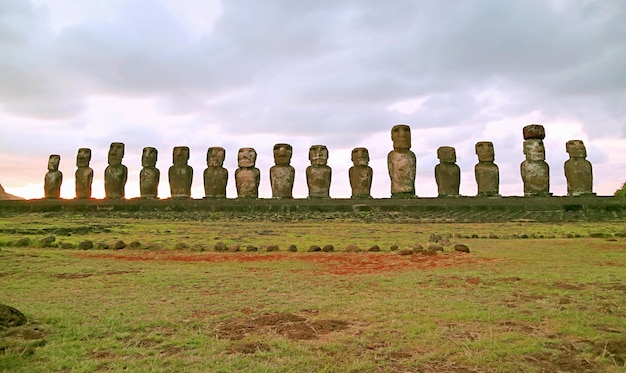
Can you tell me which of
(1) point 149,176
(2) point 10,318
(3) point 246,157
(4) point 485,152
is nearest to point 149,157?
(1) point 149,176

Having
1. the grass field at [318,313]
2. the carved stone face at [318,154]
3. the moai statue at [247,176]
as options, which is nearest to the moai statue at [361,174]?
the carved stone face at [318,154]

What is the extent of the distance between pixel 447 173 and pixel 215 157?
968 centimetres

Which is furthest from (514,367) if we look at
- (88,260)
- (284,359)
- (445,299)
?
(88,260)

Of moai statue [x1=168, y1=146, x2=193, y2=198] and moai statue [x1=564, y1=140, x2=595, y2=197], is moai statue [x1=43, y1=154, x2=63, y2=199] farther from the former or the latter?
moai statue [x1=564, y1=140, x2=595, y2=197]

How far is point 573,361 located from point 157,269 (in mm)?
4963

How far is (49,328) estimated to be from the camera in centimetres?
362

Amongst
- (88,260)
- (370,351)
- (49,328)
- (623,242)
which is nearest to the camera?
(370,351)

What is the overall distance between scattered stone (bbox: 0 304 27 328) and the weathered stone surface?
19.1 metres

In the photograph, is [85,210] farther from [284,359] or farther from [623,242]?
[284,359]

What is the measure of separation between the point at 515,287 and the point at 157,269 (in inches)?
163

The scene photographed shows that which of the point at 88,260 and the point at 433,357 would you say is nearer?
the point at 433,357

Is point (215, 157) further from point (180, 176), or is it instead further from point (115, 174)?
point (115, 174)

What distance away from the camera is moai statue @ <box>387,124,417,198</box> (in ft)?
67.2

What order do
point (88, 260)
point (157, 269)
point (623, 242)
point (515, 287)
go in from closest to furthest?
point (515, 287) → point (157, 269) → point (88, 260) → point (623, 242)
